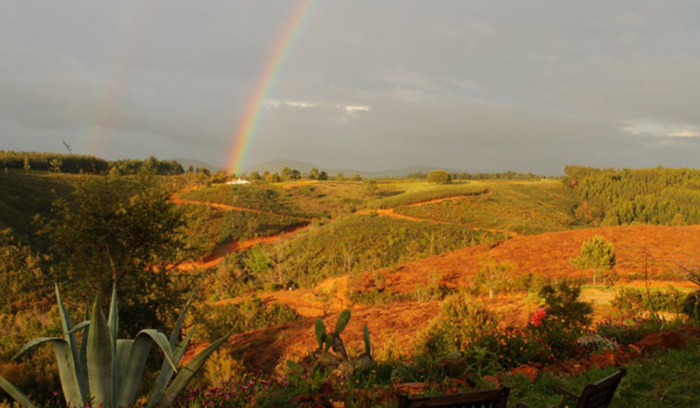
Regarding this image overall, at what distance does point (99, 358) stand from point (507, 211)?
4691cm

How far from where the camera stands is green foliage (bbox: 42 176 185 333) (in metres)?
9.03

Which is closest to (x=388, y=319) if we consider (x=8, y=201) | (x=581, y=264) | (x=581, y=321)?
(x=581, y=321)

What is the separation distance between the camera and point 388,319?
10820mm

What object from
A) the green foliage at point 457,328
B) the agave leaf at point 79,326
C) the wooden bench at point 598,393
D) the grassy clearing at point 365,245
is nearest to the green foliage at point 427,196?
the grassy clearing at point 365,245

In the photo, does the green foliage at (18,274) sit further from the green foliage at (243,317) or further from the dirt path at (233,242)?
the dirt path at (233,242)

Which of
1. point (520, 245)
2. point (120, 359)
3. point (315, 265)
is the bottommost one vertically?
point (315, 265)

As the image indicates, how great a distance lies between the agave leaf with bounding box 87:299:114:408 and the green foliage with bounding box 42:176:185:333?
5468 millimetres

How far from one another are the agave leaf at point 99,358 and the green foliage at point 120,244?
5468 mm

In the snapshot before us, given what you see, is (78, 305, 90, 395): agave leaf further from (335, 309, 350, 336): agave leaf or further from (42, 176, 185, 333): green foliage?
(42, 176, 185, 333): green foliage

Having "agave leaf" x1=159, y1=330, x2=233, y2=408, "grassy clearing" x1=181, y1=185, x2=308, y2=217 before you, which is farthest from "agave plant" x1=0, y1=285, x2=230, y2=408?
"grassy clearing" x1=181, y1=185, x2=308, y2=217

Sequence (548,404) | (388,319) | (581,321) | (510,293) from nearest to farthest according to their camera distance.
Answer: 1. (548,404)
2. (581,321)
3. (388,319)
4. (510,293)

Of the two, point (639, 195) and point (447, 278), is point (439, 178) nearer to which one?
point (639, 195)

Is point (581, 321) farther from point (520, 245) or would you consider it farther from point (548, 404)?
point (520, 245)

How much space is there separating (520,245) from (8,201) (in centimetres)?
4089
